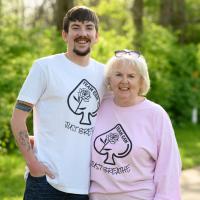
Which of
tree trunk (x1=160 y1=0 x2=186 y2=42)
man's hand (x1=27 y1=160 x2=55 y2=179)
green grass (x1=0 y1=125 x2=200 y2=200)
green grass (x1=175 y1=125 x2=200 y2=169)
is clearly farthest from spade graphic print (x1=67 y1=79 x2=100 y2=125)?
tree trunk (x1=160 y1=0 x2=186 y2=42)

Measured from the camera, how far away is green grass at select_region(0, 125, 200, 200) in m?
8.00

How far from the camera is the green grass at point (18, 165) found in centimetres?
800

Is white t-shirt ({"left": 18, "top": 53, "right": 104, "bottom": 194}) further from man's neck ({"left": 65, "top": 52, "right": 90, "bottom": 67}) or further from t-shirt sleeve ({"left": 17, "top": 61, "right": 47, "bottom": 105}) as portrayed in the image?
man's neck ({"left": 65, "top": 52, "right": 90, "bottom": 67})

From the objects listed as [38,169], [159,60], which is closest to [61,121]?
[38,169]

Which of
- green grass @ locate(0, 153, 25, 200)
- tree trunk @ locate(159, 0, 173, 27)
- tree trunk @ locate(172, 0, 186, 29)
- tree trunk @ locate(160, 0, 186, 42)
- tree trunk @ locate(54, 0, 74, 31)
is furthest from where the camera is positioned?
tree trunk @ locate(172, 0, 186, 29)

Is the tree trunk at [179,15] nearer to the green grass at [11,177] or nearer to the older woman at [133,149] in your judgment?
the green grass at [11,177]

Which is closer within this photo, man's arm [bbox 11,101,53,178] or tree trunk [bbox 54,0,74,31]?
man's arm [bbox 11,101,53,178]

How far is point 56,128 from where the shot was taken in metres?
3.93

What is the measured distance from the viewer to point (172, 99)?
691 inches

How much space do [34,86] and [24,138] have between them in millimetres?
344

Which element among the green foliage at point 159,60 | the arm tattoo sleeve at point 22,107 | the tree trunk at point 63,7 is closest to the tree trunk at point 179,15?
the green foliage at point 159,60

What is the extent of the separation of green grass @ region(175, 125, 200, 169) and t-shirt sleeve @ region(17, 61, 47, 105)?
6.65 metres

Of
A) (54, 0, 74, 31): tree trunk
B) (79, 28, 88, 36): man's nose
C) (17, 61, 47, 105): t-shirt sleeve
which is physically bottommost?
(54, 0, 74, 31): tree trunk

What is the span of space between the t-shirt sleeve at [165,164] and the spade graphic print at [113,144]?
8.5 inches
